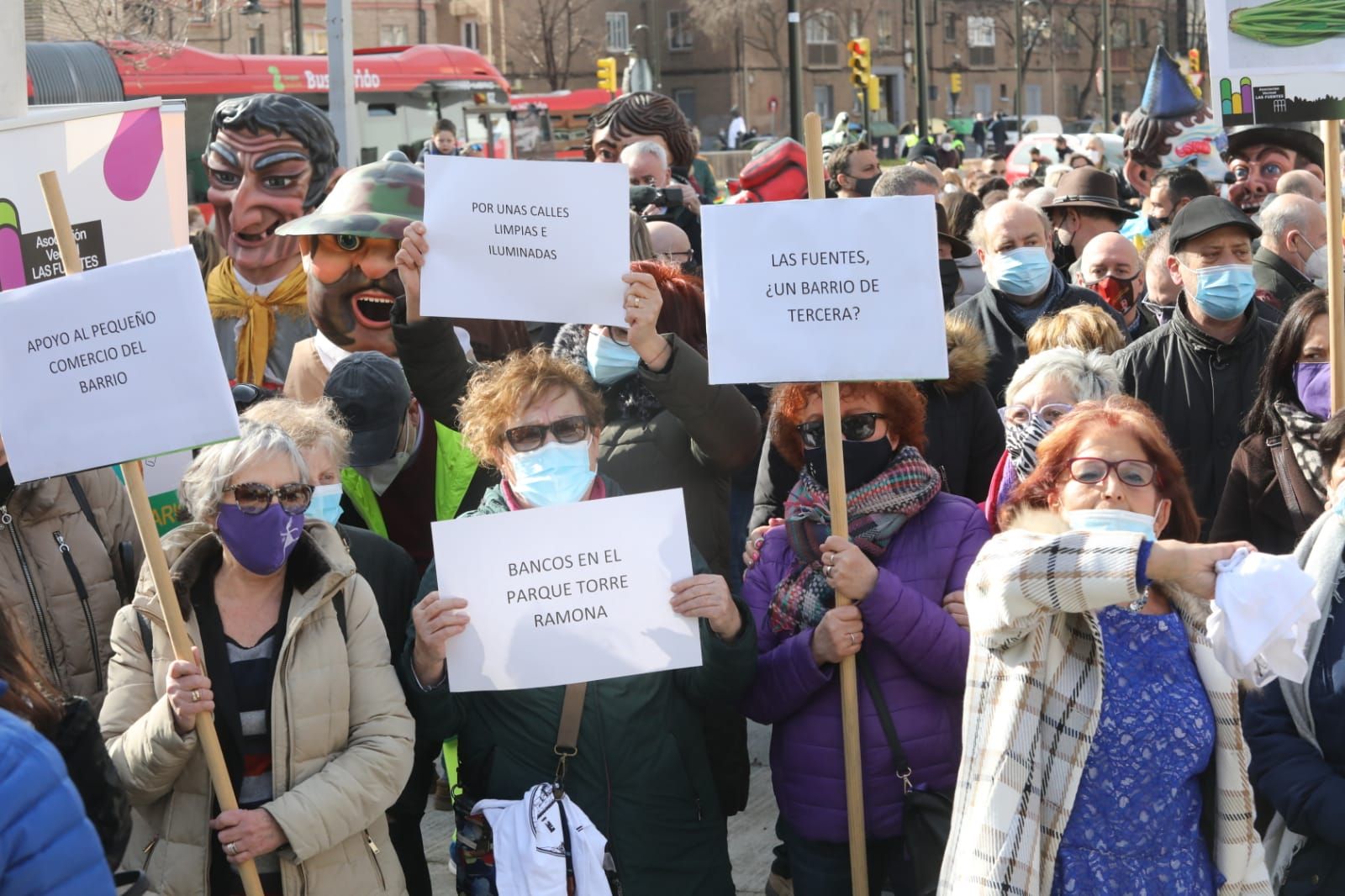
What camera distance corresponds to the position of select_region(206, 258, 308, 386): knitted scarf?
5664 mm

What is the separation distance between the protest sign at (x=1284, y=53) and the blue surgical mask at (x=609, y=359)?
1.80 m

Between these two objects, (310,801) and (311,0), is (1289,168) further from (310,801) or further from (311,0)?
(311,0)

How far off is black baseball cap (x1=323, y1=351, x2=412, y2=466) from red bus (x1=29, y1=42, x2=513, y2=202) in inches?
646

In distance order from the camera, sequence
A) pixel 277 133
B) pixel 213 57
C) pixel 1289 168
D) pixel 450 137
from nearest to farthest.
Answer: pixel 277 133
pixel 1289 168
pixel 450 137
pixel 213 57

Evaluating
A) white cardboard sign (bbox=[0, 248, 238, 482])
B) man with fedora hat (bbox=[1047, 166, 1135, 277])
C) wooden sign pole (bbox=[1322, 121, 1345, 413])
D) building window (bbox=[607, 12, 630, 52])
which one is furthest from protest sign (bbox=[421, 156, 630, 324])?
building window (bbox=[607, 12, 630, 52])

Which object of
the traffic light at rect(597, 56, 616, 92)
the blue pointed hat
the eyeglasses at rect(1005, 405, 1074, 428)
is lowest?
the eyeglasses at rect(1005, 405, 1074, 428)

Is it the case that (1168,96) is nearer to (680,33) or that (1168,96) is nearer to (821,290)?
(821,290)

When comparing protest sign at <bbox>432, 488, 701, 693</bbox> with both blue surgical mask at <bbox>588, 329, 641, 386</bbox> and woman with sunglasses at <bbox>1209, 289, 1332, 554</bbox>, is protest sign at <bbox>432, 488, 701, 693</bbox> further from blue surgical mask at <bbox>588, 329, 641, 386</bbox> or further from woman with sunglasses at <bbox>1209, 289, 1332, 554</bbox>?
woman with sunglasses at <bbox>1209, 289, 1332, 554</bbox>

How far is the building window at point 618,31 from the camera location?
6059cm

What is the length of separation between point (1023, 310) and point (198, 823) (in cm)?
364

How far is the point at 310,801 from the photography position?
10.7 ft

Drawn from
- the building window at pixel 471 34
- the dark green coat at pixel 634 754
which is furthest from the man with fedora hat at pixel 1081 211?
the building window at pixel 471 34

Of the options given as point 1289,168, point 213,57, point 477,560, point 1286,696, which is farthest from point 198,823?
point 213,57

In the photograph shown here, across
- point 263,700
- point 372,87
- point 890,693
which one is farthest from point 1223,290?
point 372,87
